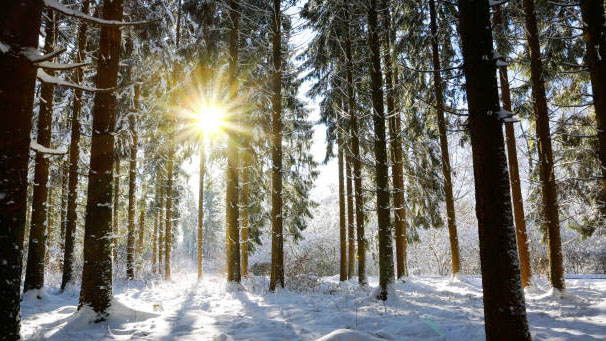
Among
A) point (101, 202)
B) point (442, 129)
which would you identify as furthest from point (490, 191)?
point (442, 129)

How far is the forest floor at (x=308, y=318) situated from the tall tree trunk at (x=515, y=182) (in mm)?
802

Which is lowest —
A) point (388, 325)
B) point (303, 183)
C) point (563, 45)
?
point (388, 325)

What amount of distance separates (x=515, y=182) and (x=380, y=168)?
5017mm

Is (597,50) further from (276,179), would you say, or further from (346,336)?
(276,179)

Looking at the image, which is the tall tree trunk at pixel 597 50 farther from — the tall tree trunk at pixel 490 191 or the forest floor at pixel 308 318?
the tall tree trunk at pixel 490 191

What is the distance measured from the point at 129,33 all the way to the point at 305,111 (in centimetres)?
1033

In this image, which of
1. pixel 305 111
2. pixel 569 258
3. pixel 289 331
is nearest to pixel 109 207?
pixel 289 331

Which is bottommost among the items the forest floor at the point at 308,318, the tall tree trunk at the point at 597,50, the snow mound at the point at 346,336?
the forest floor at the point at 308,318

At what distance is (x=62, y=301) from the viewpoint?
9.32 m

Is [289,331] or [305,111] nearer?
[289,331]

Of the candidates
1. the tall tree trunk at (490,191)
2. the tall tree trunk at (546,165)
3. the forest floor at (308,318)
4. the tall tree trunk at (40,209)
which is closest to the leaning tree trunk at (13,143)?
the forest floor at (308,318)

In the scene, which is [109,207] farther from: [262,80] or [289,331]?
[262,80]

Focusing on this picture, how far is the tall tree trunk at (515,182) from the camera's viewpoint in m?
10.5

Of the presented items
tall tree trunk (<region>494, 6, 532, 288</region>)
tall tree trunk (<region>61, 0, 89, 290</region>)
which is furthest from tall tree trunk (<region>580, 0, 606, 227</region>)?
tall tree trunk (<region>61, 0, 89, 290</region>)
